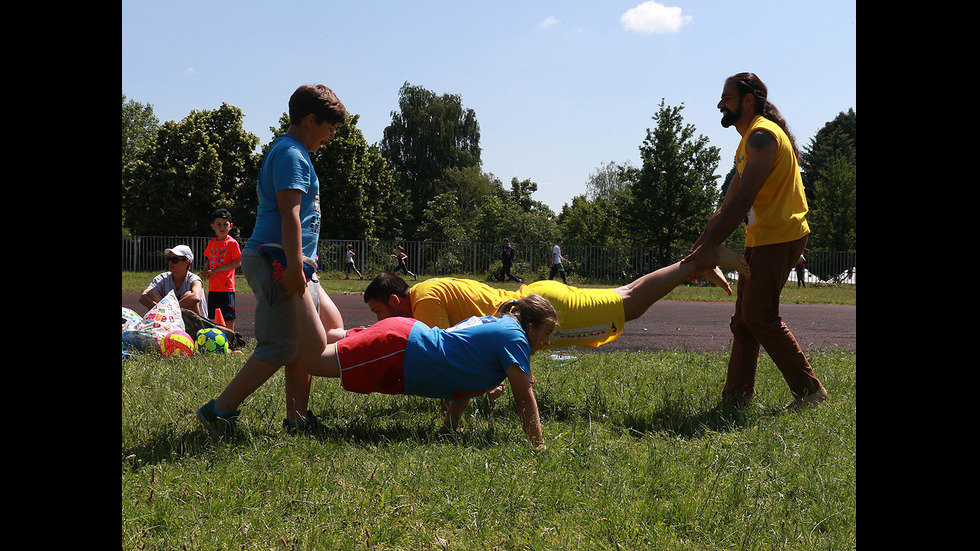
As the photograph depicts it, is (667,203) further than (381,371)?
Yes

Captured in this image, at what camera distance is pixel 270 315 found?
404 cm

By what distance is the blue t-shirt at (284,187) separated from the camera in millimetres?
3854

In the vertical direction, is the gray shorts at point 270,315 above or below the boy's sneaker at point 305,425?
above

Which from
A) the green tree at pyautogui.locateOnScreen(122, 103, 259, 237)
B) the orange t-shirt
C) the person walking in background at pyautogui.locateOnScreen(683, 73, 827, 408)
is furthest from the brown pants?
the green tree at pyautogui.locateOnScreen(122, 103, 259, 237)

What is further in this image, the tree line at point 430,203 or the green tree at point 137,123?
the green tree at point 137,123

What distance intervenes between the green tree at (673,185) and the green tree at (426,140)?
84.9 ft

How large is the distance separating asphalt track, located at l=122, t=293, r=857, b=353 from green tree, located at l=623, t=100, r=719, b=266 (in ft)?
51.9

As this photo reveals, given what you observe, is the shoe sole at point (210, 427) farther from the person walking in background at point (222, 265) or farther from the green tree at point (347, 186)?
the green tree at point (347, 186)

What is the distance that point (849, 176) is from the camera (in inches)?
1940

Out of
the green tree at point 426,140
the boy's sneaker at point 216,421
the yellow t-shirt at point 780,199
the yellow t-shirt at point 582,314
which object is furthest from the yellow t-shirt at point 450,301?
the green tree at point 426,140

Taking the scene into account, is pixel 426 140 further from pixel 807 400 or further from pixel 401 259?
pixel 807 400
